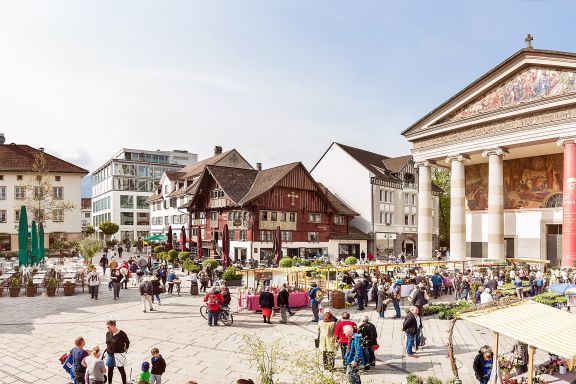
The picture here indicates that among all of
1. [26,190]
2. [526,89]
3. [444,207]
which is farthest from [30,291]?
[444,207]

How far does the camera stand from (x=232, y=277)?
26.5 metres

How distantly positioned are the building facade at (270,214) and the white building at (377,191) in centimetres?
231

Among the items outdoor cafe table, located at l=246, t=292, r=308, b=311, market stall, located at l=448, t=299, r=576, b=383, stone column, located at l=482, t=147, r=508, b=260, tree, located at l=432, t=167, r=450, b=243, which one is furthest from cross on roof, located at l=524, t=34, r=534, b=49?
tree, located at l=432, t=167, r=450, b=243

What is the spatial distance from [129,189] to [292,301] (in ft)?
213

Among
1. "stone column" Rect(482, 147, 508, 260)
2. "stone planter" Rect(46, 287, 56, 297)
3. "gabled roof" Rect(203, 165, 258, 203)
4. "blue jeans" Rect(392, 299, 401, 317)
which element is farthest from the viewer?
"gabled roof" Rect(203, 165, 258, 203)

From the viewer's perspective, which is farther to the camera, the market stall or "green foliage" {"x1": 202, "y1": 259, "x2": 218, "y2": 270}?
"green foliage" {"x1": 202, "y1": 259, "x2": 218, "y2": 270}

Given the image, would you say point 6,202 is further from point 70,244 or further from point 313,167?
point 313,167

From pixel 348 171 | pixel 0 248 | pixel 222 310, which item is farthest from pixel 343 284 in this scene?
pixel 0 248

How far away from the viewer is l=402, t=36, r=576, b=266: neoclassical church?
29.4m

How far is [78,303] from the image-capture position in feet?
68.2

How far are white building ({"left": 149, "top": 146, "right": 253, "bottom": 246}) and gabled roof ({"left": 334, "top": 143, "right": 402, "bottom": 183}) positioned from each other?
15.3m

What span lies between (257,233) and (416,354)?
102 feet

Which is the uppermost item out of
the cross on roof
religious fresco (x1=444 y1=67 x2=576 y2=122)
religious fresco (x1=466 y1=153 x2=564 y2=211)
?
the cross on roof

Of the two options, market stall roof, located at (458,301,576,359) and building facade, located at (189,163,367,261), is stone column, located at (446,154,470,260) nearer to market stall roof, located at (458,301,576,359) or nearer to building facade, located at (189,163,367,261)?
building facade, located at (189,163,367,261)
